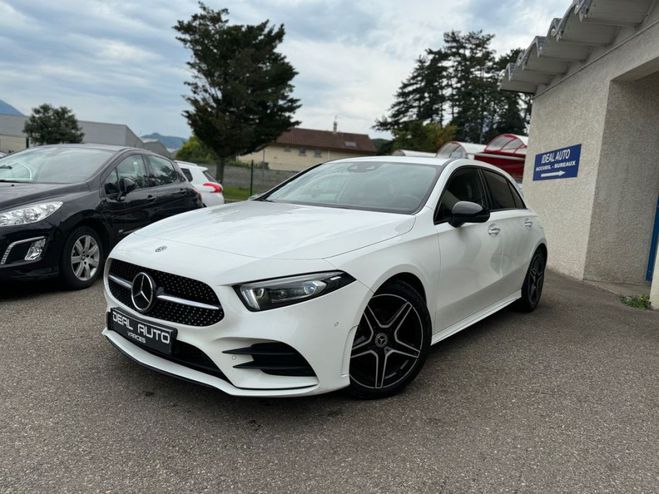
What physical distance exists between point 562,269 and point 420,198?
19.7ft

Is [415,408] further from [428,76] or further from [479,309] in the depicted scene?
[428,76]

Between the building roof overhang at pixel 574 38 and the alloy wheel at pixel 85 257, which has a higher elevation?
the building roof overhang at pixel 574 38

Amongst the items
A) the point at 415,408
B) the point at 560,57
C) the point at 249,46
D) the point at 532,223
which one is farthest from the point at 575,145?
the point at 249,46

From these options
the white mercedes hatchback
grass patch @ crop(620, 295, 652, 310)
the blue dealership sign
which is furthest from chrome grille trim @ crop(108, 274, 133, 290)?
the blue dealership sign

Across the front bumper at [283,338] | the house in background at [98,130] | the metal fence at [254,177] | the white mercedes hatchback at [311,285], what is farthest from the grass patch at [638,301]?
the house in background at [98,130]

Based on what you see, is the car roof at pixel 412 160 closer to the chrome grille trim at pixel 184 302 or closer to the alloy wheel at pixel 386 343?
the alloy wheel at pixel 386 343

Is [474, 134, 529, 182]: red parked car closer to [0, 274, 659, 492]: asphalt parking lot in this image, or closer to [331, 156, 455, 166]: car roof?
[331, 156, 455, 166]: car roof

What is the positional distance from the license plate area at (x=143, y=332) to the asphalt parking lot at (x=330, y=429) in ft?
1.17

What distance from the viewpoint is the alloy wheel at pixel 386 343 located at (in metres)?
2.77

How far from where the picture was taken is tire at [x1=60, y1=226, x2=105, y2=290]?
4836 mm

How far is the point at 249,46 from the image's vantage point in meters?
28.8

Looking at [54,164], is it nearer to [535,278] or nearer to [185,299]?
[185,299]

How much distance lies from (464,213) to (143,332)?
83.8 inches

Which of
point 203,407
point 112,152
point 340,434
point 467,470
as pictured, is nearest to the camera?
point 467,470
